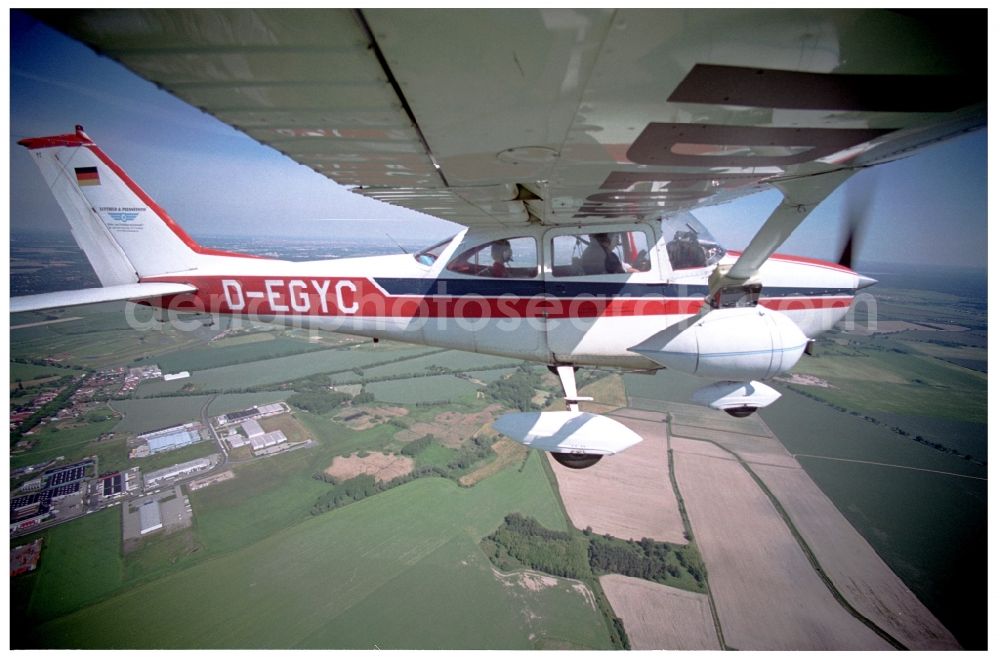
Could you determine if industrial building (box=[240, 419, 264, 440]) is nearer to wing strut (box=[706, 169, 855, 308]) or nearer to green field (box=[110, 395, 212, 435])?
green field (box=[110, 395, 212, 435])

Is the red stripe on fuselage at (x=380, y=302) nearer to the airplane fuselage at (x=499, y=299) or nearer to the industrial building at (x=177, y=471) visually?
the airplane fuselage at (x=499, y=299)

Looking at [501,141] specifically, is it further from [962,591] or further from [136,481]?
[136,481]

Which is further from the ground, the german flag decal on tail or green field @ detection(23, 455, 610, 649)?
the german flag decal on tail

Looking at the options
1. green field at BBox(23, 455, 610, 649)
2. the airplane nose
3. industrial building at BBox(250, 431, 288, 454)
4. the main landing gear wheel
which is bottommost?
green field at BBox(23, 455, 610, 649)

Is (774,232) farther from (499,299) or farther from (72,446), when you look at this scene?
(72,446)

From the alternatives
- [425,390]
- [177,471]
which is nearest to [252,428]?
[177,471]

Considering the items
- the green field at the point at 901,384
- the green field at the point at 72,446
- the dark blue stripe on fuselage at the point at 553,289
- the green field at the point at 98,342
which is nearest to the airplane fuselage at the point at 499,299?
the dark blue stripe on fuselage at the point at 553,289

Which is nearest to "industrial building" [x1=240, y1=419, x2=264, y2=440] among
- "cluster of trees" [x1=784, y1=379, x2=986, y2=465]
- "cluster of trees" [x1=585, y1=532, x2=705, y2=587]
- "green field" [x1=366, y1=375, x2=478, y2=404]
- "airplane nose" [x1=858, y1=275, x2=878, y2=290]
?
"green field" [x1=366, y1=375, x2=478, y2=404]
